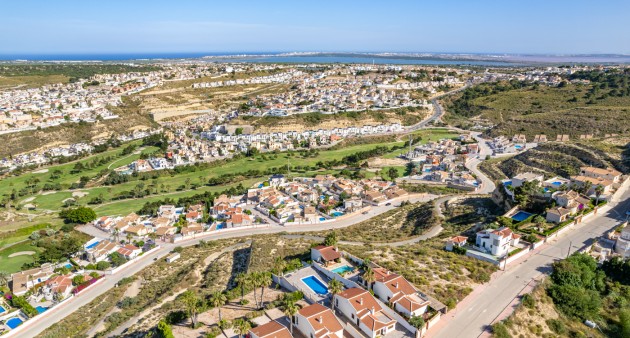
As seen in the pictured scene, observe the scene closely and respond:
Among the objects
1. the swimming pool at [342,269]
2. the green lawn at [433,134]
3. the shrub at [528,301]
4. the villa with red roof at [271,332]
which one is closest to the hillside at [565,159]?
the green lawn at [433,134]

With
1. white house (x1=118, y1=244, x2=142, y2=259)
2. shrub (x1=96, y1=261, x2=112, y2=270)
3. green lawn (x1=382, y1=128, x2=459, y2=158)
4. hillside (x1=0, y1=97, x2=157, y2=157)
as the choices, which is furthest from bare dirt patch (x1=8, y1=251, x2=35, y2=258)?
green lawn (x1=382, y1=128, x2=459, y2=158)

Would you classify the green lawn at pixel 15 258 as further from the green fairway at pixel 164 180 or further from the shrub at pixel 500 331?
the shrub at pixel 500 331

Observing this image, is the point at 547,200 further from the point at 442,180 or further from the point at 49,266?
the point at 49,266

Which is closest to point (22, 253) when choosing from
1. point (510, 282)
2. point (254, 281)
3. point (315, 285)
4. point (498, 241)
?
point (254, 281)

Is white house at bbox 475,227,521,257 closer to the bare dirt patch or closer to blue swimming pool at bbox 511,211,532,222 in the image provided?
blue swimming pool at bbox 511,211,532,222

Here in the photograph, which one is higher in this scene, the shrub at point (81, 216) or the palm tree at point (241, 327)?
the palm tree at point (241, 327)

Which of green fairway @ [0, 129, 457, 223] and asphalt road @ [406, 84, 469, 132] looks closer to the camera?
green fairway @ [0, 129, 457, 223]

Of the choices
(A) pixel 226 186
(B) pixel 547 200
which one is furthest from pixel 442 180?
(A) pixel 226 186

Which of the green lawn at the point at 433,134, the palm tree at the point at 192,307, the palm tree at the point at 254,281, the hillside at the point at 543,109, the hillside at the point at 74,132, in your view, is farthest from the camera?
the green lawn at the point at 433,134
